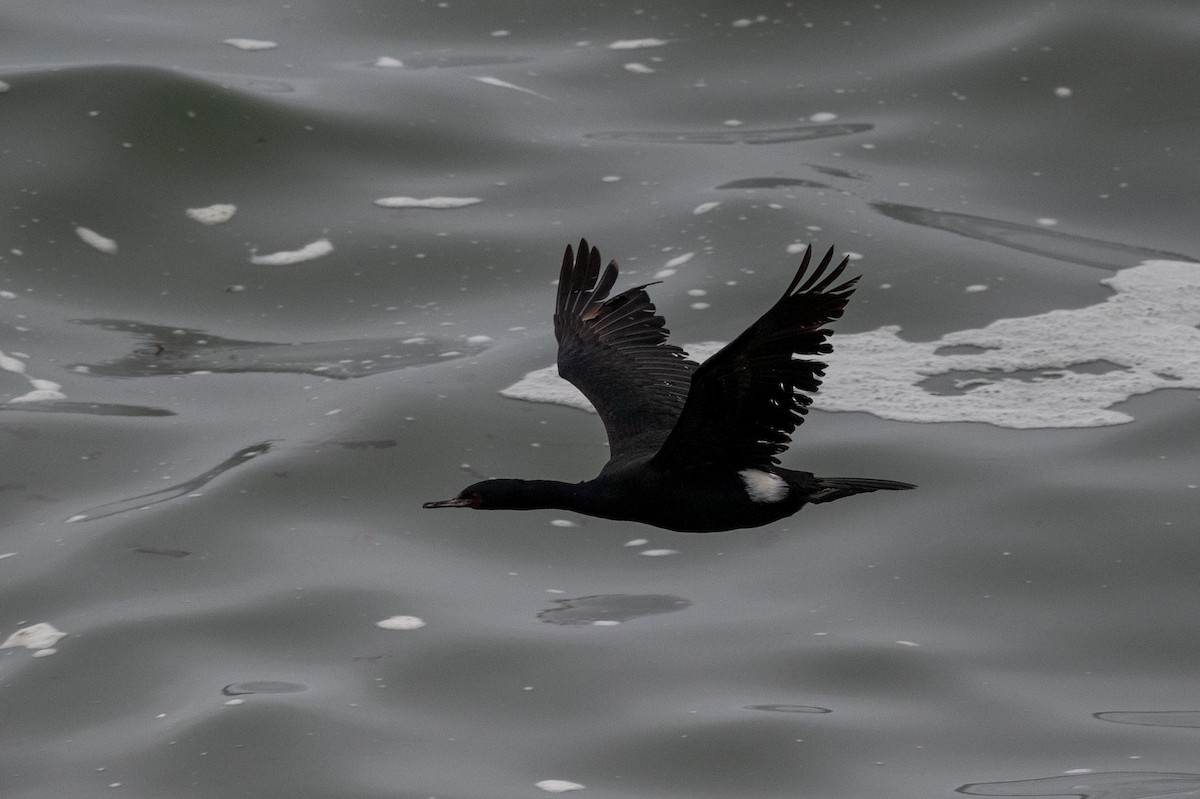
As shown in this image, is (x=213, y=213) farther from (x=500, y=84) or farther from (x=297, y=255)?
(x=500, y=84)

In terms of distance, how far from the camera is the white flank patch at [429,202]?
1616 cm

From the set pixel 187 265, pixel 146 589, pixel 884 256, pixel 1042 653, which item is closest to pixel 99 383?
pixel 187 265

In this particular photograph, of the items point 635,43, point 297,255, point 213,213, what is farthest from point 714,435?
point 635,43

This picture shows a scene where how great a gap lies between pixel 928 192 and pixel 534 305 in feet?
12.7

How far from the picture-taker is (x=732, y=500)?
710cm

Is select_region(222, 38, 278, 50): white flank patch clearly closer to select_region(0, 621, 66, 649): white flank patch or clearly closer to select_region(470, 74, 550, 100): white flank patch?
select_region(470, 74, 550, 100): white flank patch

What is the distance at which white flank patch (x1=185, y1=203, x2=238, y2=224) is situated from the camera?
52.6 ft

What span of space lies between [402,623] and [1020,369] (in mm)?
5495

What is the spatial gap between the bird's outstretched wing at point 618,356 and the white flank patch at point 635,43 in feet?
30.8

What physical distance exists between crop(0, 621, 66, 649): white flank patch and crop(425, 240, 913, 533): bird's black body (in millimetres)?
4805

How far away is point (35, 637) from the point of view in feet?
37.8

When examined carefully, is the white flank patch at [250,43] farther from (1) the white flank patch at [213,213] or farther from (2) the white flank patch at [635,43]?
(2) the white flank patch at [635,43]

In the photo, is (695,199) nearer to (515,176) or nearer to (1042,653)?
(515,176)

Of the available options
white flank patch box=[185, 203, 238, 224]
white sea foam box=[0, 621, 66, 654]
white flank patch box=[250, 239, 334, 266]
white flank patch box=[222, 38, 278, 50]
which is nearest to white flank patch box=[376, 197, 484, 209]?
white flank patch box=[250, 239, 334, 266]
